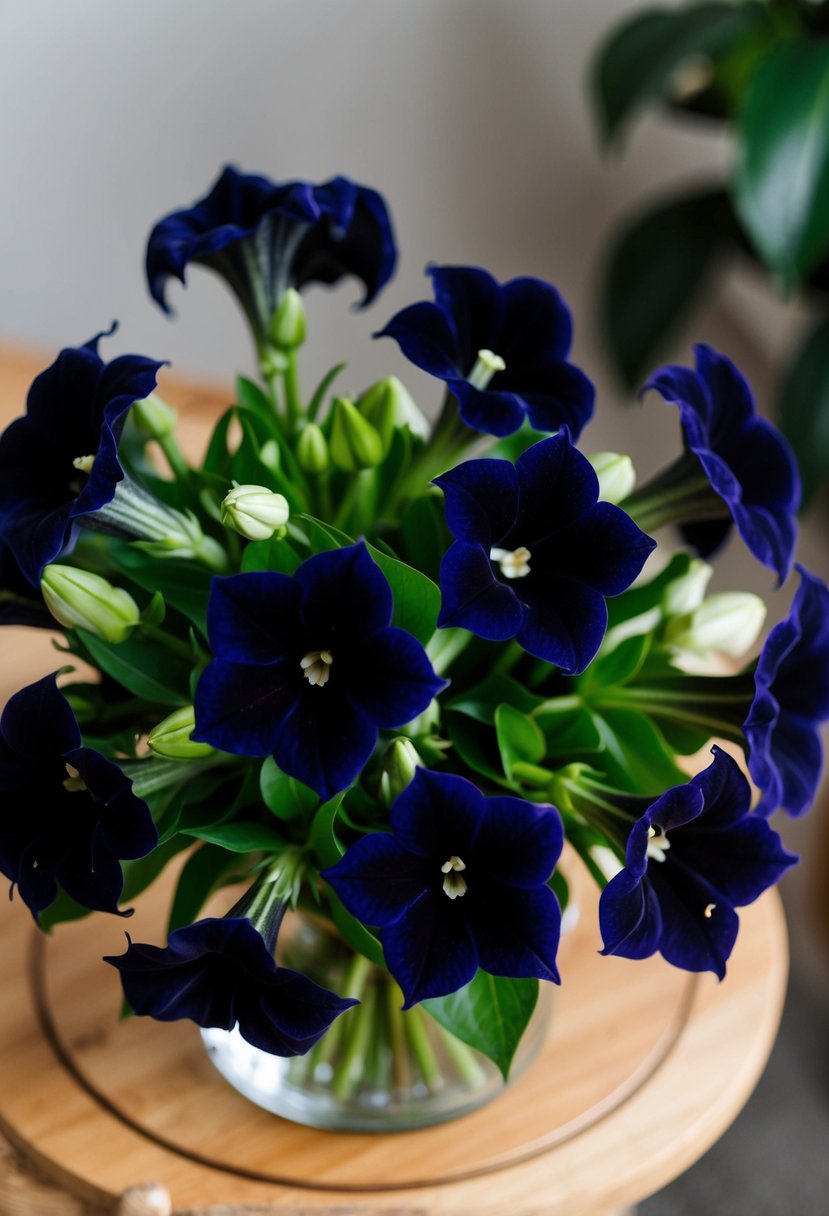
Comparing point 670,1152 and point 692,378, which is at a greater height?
point 692,378

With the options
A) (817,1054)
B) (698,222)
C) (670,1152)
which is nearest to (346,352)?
(698,222)

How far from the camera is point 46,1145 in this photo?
1.96 ft

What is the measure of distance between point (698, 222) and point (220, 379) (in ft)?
1.89

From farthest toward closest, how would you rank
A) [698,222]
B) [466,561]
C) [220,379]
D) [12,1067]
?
1. [220,379]
2. [698,222]
3. [12,1067]
4. [466,561]

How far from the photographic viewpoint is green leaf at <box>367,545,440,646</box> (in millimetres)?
450

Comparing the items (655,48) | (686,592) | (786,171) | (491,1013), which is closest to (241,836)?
(491,1013)

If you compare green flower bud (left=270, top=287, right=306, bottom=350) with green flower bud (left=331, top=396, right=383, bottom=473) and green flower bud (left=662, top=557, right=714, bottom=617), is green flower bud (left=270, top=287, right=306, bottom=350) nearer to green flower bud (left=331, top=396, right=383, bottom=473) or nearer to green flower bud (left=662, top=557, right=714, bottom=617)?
green flower bud (left=331, top=396, right=383, bottom=473)

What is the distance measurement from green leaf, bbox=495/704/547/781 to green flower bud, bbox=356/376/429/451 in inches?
5.2

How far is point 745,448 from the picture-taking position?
0.55 meters

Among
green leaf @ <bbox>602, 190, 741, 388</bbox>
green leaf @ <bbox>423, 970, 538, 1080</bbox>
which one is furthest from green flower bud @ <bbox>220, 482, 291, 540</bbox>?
green leaf @ <bbox>602, 190, 741, 388</bbox>

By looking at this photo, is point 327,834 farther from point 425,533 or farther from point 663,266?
point 663,266

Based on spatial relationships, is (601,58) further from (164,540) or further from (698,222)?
(164,540)

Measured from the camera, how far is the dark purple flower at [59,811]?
1.43 feet

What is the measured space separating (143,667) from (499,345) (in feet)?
0.67
